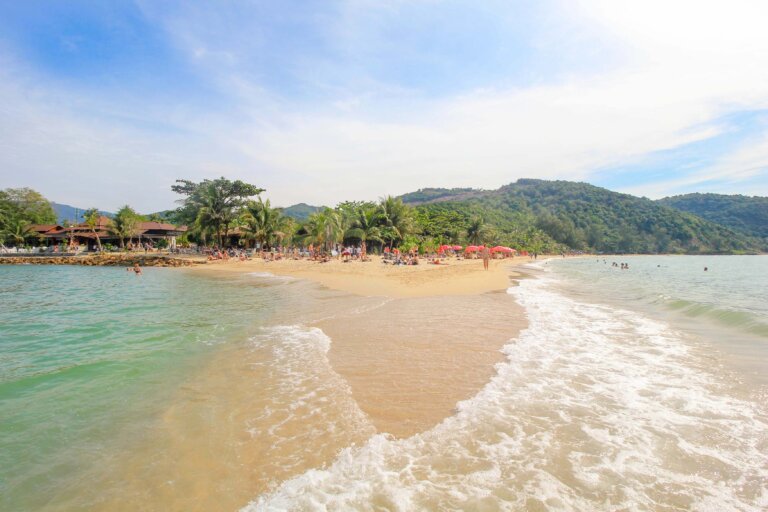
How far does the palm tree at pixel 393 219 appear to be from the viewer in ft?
136

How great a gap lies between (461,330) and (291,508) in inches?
250

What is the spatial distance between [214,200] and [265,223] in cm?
543

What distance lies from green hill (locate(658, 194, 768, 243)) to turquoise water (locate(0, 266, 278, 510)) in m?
155

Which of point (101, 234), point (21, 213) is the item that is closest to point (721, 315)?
point (101, 234)

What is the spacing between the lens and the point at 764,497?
3150 mm

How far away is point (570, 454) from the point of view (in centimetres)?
374

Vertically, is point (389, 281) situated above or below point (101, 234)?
below

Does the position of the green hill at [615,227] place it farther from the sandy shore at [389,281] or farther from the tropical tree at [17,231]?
the tropical tree at [17,231]

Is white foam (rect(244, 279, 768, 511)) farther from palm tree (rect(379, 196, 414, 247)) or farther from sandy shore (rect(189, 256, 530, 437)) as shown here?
palm tree (rect(379, 196, 414, 247))

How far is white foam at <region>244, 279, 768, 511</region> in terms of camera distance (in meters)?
3.09

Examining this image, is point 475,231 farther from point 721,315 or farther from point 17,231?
point 17,231

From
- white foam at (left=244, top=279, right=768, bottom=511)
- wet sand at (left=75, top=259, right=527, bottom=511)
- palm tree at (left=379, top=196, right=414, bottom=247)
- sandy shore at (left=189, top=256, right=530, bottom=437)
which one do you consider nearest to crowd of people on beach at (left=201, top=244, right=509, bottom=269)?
palm tree at (left=379, top=196, right=414, bottom=247)

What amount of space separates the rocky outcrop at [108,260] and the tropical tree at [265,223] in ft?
22.4

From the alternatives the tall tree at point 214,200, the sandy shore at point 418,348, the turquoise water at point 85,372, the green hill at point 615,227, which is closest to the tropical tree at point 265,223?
the tall tree at point 214,200
